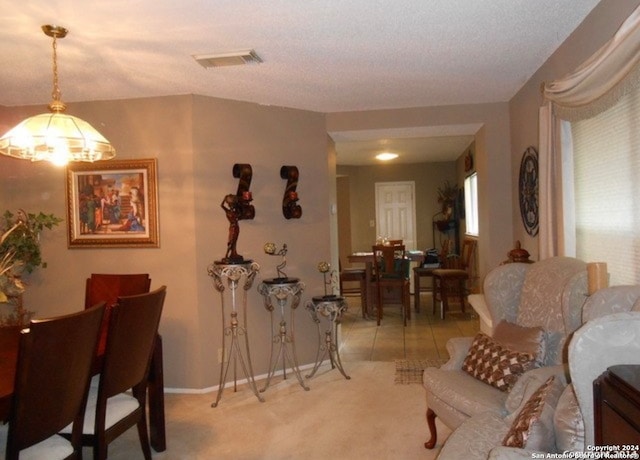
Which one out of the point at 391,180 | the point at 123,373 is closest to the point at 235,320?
the point at 123,373

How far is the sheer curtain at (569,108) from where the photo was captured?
6.32 feet

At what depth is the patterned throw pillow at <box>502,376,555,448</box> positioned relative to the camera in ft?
5.53

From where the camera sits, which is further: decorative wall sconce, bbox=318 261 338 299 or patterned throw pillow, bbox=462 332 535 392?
decorative wall sconce, bbox=318 261 338 299

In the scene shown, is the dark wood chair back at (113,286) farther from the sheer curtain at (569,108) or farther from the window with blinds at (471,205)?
the window with blinds at (471,205)

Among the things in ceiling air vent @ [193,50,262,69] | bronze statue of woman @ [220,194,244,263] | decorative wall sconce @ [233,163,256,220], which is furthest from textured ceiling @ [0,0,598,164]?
bronze statue of woman @ [220,194,244,263]

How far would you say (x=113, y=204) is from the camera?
13.3 feet

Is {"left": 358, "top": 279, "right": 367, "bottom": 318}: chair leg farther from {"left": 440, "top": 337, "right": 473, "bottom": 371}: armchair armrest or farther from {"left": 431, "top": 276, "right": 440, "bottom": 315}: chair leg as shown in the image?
{"left": 440, "top": 337, "right": 473, "bottom": 371}: armchair armrest

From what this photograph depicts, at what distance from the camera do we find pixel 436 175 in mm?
9000

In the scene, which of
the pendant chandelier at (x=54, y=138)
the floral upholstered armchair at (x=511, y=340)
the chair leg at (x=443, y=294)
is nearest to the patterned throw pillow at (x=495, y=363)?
the floral upholstered armchair at (x=511, y=340)

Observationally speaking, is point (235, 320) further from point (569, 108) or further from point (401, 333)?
point (569, 108)

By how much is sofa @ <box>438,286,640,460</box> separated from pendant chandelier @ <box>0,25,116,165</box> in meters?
2.18

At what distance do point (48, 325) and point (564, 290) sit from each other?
2259 mm

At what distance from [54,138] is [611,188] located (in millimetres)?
2754

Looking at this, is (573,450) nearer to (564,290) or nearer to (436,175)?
(564,290)
